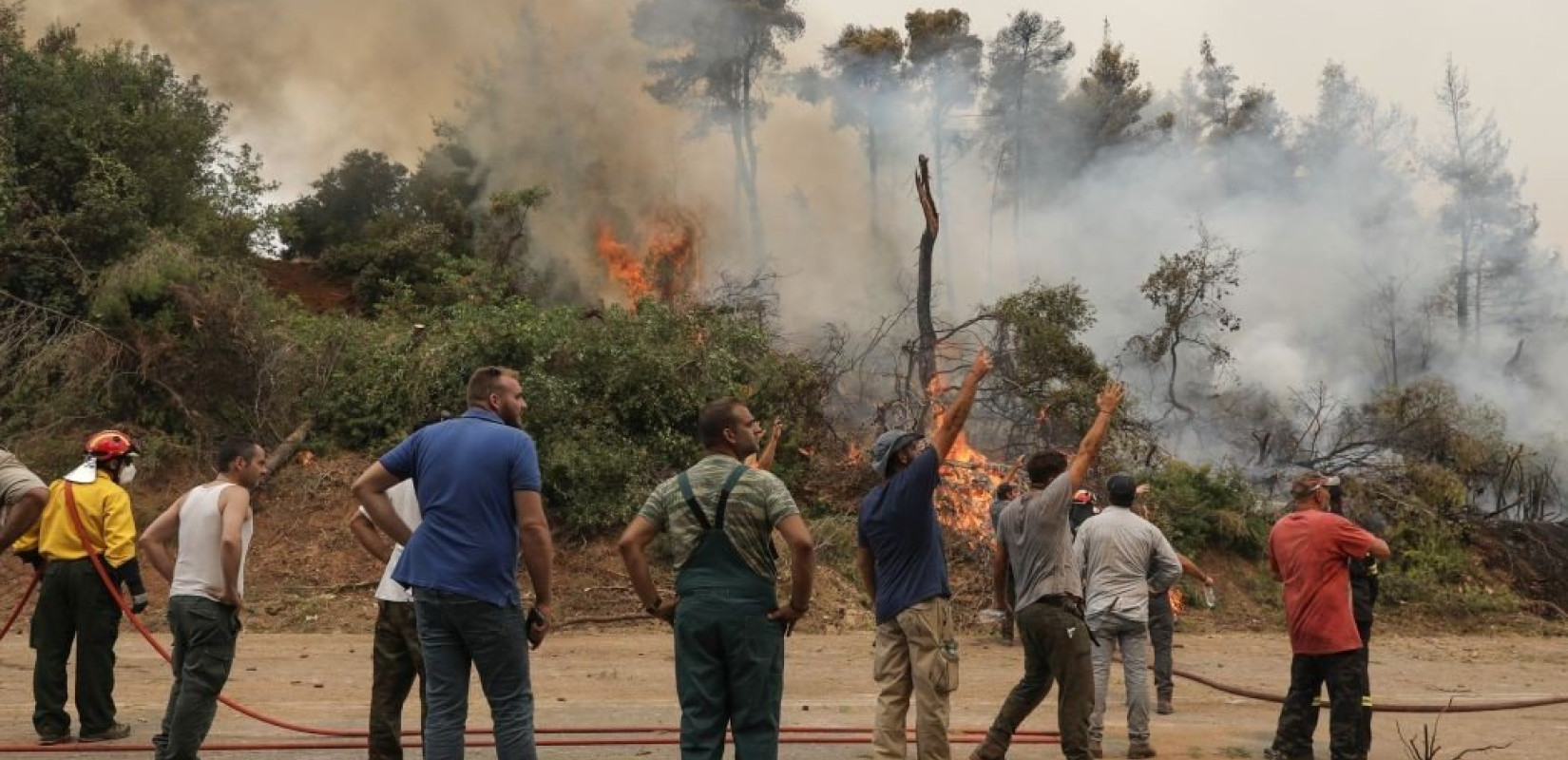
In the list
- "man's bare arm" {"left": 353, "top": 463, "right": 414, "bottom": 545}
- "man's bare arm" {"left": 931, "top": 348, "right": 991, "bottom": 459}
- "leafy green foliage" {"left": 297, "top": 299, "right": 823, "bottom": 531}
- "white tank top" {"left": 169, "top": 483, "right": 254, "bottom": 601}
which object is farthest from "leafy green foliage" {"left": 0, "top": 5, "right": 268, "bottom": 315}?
"man's bare arm" {"left": 931, "top": 348, "right": 991, "bottom": 459}

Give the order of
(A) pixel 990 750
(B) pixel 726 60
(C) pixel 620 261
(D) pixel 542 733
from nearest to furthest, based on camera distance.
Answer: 1. (A) pixel 990 750
2. (D) pixel 542 733
3. (C) pixel 620 261
4. (B) pixel 726 60

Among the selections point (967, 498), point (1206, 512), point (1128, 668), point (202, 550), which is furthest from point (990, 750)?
point (1206, 512)

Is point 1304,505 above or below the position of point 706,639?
above

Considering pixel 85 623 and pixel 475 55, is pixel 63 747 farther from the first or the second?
pixel 475 55

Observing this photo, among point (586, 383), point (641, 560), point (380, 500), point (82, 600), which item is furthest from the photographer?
point (586, 383)

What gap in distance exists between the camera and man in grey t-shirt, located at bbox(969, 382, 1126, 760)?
657cm

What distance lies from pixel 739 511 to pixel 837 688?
19.8 feet

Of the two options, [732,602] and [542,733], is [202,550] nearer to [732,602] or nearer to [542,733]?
[542,733]

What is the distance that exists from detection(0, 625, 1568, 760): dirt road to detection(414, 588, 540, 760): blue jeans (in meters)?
2.36

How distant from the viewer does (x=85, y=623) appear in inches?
297

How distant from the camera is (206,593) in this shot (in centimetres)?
607

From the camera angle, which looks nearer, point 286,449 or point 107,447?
point 107,447

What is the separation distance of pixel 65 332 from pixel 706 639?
642 inches

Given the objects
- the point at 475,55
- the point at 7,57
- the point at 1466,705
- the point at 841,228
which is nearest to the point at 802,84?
the point at 841,228
